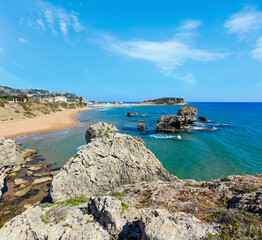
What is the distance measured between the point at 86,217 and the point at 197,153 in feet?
76.1

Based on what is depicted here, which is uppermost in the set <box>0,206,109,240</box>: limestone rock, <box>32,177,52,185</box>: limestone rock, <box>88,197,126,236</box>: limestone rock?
<box>88,197,126,236</box>: limestone rock

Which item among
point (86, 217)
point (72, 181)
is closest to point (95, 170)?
point (72, 181)

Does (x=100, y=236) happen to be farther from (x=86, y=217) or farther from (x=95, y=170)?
(x=95, y=170)

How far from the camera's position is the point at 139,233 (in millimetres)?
4594

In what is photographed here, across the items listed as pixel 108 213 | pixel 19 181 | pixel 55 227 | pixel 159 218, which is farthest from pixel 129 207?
pixel 19 181

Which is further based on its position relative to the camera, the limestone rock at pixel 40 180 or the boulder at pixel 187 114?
the boulder at pixel 187 114

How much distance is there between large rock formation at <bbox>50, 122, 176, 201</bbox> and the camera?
32.7 ft

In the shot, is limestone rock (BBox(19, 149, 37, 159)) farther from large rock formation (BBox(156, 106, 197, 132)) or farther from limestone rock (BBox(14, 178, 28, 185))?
large rock formation (BBox(156, 106, 197, 132))

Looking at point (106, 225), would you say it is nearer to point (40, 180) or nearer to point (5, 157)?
point (5, 157)

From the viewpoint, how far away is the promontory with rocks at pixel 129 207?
4230 mm

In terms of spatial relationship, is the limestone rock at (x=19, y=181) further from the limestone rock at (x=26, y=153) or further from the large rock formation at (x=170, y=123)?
the large rock formation at (x=170, y=123)

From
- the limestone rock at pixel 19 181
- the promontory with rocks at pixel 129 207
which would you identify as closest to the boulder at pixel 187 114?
the promontory with rocks at pixel 129 207

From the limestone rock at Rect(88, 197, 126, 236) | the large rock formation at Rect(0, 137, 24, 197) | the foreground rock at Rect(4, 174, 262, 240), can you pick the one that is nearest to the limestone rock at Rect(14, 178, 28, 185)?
the large rock formation at Rect(0, 137, 24, 197)

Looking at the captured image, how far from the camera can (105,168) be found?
11.1 m
